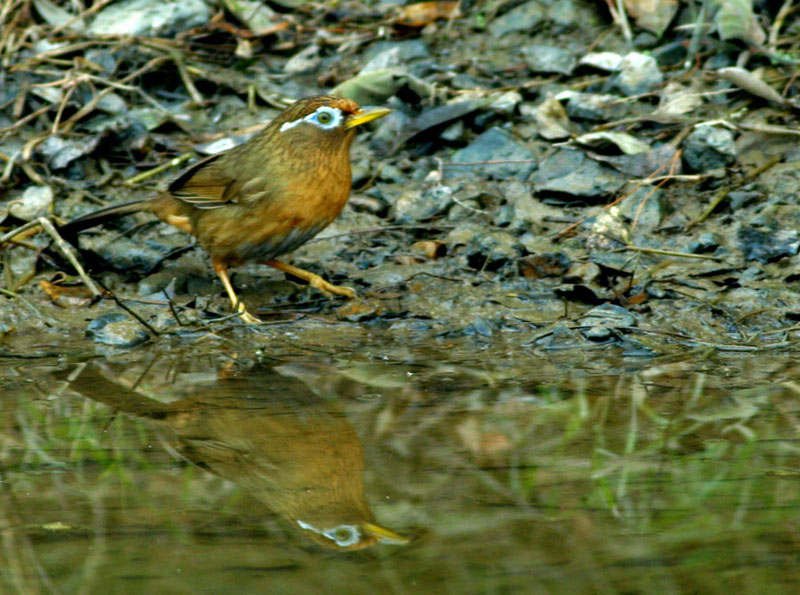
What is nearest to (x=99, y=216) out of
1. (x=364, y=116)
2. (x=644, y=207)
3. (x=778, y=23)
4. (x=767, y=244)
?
(x=364, y=116)

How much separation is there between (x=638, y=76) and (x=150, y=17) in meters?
Result: 3.46

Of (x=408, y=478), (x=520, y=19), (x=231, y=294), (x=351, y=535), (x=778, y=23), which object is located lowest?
(x=231, y=294)

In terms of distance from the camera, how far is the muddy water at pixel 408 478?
2.03 metres

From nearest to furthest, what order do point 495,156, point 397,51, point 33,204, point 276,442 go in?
point 276,442 → point 33,204 → point 495,156 → point 397,51

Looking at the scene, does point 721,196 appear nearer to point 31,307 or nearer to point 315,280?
point 315,280

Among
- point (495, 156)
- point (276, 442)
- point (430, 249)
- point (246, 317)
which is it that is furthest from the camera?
point (495, 156)

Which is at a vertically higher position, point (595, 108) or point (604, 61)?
point (604, 61)

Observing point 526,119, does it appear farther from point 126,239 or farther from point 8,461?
point 8,461

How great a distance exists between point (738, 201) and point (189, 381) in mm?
3030

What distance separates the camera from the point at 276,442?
295 cm

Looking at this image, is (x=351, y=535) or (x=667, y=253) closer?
(x=351, y=535)

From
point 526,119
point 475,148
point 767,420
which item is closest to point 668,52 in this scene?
point 526,119

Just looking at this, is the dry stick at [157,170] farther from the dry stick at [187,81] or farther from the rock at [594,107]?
the rock at [594,107]

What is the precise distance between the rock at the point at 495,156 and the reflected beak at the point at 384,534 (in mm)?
3784
